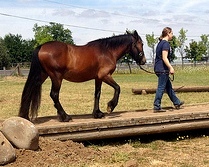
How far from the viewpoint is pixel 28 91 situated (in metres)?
7.78

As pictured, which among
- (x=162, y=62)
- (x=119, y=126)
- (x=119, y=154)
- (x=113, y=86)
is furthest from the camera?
(x=162, y=62)

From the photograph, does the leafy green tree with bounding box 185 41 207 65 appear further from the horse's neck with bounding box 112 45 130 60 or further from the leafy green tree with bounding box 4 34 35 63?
the horse's neck with bounding box 112 45 130 60

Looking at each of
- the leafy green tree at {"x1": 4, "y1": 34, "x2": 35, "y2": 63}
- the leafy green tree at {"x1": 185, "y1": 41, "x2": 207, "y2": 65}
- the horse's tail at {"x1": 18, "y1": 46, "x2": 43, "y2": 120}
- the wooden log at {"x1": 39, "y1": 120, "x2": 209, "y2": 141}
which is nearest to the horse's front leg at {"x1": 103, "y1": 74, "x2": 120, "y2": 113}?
the wooden log at {"x1": 39, "y1": 120, "x2": 209, "y2": 141}

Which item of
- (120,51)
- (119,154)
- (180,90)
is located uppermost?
(120,51)

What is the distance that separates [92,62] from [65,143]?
2.05 meters

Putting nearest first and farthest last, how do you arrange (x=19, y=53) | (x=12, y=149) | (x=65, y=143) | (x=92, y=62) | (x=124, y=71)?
(x=12, y=149) → (x=65, y=143) → (x=92, y=62) → (x=124, y=71) → (x=19, y=53)

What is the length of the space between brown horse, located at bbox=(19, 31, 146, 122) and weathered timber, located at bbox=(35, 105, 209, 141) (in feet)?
1.63

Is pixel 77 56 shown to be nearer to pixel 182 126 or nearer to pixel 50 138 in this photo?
pixel 50 138

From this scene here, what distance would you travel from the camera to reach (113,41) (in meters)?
8.70

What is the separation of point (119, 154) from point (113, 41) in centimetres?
288

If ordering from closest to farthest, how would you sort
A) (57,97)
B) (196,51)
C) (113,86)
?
(57,97) < (113,86) < (196,51)

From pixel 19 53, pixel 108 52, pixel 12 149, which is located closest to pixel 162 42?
pixel 108 52

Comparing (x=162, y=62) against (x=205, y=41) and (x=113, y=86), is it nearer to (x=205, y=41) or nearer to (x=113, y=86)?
(x=113, y=86)

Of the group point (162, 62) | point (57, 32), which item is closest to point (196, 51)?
point (57, 32)
